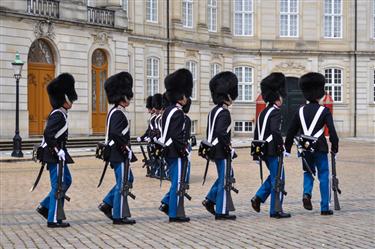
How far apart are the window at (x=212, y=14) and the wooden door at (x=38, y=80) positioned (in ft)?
44.5

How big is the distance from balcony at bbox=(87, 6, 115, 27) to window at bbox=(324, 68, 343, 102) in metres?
17.1

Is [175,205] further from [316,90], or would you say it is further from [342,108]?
[342,108]

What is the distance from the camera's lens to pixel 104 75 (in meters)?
32.9

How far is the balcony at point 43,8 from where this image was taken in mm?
29016

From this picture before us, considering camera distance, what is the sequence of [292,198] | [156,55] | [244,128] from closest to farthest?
[292,198] < [156,55] < [244,128]

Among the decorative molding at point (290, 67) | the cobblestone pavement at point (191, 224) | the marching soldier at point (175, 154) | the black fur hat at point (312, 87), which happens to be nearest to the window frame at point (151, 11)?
the decorative molding at point (290, 67)

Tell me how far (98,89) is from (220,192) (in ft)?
73.5

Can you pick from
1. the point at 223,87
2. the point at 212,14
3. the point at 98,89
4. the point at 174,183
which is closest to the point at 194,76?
the point at 212,14

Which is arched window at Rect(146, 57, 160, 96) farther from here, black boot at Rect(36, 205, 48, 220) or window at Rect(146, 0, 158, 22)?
black boot at Rect(36, 205, 48, 220)

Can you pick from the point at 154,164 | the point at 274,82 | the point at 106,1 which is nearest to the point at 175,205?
the point at 274,82

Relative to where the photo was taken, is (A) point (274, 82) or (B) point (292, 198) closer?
(A) point (274, 82)

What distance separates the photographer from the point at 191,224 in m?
10.5

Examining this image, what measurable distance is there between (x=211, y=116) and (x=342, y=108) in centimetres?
3494

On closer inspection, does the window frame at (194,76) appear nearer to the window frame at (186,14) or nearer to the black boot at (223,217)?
the window frame at (186,14)
